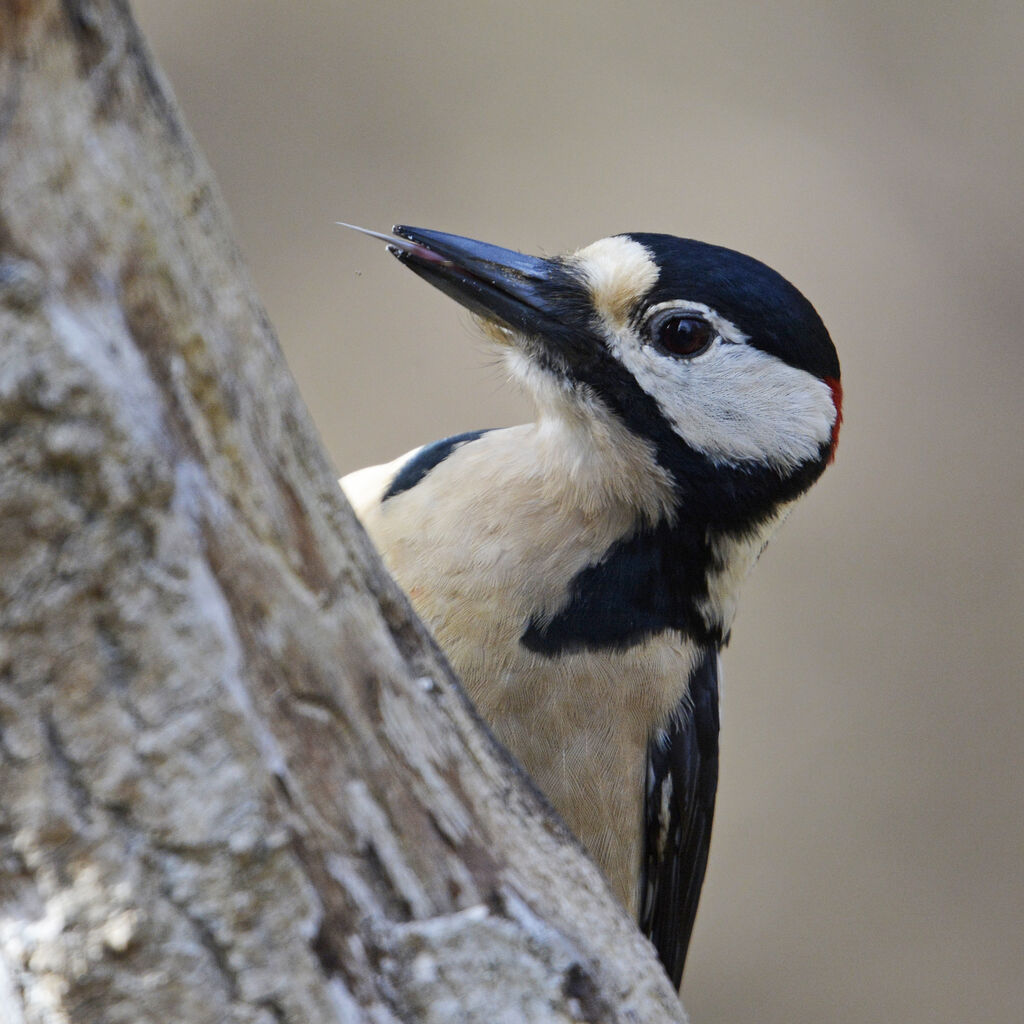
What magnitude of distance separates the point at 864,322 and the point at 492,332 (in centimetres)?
→ 373

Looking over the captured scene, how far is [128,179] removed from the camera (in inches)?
45.3

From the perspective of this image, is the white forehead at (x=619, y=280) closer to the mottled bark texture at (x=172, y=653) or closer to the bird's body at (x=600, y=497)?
the bird's body at (x=600, y=497)

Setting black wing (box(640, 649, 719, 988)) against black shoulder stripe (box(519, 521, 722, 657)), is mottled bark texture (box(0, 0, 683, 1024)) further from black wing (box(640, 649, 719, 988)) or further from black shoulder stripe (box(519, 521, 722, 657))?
black wing (box(640, 649, 719, 988))

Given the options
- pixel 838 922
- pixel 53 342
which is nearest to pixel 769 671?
pixel 838 922

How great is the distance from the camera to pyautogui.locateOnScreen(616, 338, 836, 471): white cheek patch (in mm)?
2369

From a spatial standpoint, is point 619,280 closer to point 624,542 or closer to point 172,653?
point 624,542

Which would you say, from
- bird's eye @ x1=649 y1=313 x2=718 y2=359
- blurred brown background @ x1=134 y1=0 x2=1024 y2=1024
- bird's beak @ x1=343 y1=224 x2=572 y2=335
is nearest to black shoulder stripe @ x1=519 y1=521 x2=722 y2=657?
bird's eye @ x1=649 y1=313 x2=718 y2=359

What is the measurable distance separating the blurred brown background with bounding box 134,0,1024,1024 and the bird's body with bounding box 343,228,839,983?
2.88m

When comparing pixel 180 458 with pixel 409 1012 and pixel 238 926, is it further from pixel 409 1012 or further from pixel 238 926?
pixel 409 1012

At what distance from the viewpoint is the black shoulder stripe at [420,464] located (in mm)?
2658

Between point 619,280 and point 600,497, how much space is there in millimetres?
409

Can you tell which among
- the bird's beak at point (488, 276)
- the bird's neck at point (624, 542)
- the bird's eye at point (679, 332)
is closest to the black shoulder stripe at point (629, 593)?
the bird's neck at point (624, 542)

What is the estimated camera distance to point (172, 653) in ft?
3.84

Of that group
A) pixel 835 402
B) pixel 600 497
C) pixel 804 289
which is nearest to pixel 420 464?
pixel 600 497
